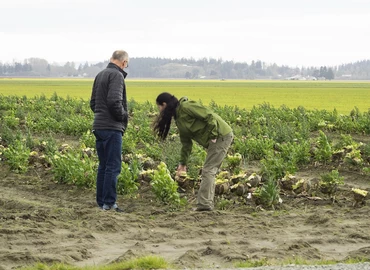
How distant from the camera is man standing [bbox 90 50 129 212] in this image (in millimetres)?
9664

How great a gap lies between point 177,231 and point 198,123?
1.76 meters

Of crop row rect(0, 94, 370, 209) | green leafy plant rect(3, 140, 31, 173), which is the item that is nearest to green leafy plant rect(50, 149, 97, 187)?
crop row rect(0, 94, 370, 209)

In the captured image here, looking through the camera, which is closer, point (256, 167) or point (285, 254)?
point (285, 254)

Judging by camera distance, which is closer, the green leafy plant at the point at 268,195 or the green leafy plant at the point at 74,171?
the green leafy plant at the point at 268,195

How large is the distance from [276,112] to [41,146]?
33.4 feet

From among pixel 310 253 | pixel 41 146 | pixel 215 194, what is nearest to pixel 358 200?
pixel 215 194

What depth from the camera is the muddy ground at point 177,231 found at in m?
7.32

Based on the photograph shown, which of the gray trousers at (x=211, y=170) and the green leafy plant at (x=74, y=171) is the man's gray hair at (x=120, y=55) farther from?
the green leafy plant at (x=74, y=171)

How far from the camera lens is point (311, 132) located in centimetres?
1948

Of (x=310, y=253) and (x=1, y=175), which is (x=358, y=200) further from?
(x=1, y=175)

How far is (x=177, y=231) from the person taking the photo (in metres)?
8.56

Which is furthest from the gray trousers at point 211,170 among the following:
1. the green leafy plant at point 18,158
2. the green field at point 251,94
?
the green field at point 251,94

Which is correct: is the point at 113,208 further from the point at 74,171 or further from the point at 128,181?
the point at 74,171

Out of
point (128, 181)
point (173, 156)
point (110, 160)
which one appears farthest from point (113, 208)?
point (173, 156)
